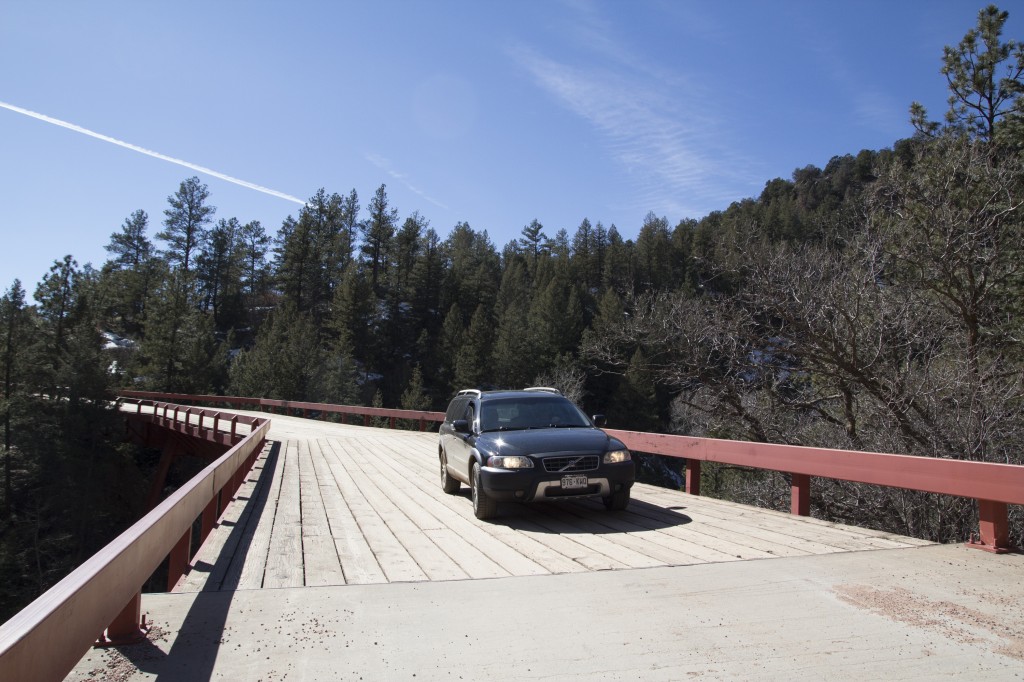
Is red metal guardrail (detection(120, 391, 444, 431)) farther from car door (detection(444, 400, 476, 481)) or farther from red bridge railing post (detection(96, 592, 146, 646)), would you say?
red bridge railing post (detection(96, 592, 146, 646))

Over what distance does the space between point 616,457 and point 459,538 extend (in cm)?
210

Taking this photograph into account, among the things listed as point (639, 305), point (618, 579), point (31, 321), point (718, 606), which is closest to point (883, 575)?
point (718, 606)

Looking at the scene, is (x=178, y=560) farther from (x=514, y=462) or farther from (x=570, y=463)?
(x=570, y=463)

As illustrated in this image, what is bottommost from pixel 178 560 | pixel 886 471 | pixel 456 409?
pixel 178 560

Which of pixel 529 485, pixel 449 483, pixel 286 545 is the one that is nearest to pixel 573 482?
pixel 529 485

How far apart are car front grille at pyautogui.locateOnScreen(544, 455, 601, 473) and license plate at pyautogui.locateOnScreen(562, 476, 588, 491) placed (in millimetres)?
89

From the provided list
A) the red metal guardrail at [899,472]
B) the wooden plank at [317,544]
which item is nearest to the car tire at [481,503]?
the wooden plank at [317,544]

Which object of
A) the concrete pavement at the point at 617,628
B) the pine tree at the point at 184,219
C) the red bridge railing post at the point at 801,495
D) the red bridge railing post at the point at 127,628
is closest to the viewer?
the concrete pavement at the point at 617,628

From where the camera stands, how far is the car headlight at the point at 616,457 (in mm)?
7809

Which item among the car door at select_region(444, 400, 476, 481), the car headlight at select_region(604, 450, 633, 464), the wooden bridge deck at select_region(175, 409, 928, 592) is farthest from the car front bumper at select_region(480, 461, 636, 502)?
the car door at select_region(444, 400, 476, 481)

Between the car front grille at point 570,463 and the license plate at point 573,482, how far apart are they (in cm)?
9

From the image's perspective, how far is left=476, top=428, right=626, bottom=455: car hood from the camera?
25.3 feet

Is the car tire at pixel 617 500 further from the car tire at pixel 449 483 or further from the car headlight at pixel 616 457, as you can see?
the car tire at pixel 449 483

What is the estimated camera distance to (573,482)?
299 inches
